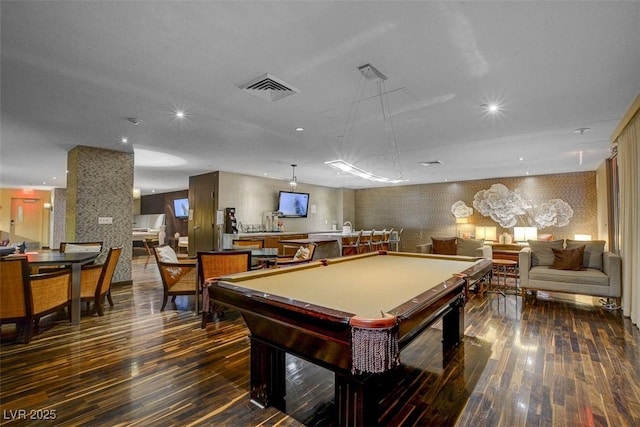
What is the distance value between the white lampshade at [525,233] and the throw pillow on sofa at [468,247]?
1.80 m

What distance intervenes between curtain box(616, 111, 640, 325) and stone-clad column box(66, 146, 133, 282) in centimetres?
790

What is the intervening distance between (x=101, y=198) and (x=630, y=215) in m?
8.33

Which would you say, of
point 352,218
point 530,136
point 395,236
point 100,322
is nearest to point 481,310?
point 530,136

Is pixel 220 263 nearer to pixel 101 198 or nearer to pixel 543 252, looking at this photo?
pixel 101 198

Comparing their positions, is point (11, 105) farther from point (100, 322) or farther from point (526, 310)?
point (526, 310)

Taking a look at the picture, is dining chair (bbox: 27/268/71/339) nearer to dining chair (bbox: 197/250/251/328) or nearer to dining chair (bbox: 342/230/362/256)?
dining chair (bbox: 197/250/251/328)

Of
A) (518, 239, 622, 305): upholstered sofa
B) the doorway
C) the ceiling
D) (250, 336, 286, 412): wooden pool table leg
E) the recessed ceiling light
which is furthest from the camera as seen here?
the doorway

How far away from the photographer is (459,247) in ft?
22.1

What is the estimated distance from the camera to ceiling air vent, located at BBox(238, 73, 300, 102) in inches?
110

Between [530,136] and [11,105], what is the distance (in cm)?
691

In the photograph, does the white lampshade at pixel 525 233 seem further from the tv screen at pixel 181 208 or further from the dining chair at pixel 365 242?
the tv screen at pixel 181 208

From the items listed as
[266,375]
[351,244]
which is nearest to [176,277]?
[266,375]

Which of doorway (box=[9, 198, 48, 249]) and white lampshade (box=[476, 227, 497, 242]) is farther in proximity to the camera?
doorway (box=[9, 198, 48, 249])

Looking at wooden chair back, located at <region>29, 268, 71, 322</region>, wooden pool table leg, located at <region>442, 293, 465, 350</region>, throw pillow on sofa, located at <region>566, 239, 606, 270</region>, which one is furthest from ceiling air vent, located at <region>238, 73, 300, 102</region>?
throw pillow on sofa, located at <region>566, 239, 606, 270</region>
